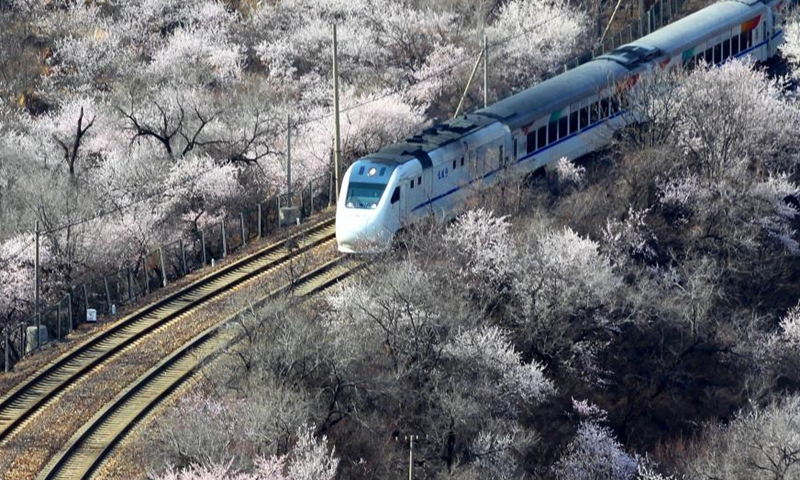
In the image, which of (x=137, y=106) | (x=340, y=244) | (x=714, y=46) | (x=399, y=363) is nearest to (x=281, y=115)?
(x=137, y=106)

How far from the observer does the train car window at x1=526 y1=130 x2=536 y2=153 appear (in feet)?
173

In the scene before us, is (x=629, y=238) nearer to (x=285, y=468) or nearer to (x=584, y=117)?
(x=584, y=117)

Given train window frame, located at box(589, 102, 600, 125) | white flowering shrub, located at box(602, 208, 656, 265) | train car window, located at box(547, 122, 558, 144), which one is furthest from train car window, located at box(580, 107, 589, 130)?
white flowering shrub, located at box(602, 208, 656, 265)

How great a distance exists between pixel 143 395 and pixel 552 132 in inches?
703

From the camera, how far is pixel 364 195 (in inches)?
A: 1847

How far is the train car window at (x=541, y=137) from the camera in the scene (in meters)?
53.1

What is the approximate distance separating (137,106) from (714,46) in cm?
2226

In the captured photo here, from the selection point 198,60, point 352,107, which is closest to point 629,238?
point 352,107

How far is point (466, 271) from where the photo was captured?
4700cm

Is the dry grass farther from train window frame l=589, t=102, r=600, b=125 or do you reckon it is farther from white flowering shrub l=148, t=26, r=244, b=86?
white flowering shrub l=148, t=26, r=244, b=86

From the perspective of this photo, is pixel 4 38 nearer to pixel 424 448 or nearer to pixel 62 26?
pixel 62 26

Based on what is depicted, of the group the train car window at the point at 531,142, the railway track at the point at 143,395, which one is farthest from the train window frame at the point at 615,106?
the railway track at the point at 143,395

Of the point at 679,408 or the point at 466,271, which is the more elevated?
the point at 466,271

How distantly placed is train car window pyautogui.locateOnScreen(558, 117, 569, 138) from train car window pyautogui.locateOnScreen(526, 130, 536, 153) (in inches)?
67.2
